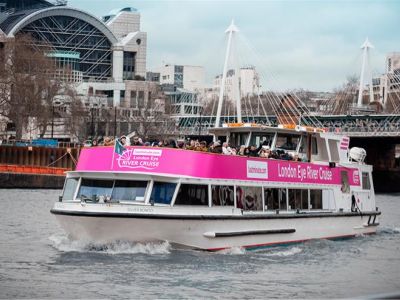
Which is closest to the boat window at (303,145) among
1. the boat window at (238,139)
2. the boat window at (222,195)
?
the boat window at (238,139)

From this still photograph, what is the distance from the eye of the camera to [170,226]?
27500 millimetres

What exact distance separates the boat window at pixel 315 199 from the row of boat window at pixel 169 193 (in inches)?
87.0

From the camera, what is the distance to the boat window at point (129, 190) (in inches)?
1097

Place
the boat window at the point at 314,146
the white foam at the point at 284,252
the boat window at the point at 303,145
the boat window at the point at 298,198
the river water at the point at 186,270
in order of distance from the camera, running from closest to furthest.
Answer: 1. the river water at the point at 186,270
2. the white foam at the point at 284,252
3. the boat window at the point at 298,198
4. the boat window at the point at 303,145
5. the boat window at the point at 314,146

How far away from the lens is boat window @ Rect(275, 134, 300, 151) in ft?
112

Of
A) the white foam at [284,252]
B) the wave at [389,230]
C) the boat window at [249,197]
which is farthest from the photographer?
the wave at [389,230]

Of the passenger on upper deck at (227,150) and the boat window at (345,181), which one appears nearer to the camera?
the passenger on upper deck at (227,150)

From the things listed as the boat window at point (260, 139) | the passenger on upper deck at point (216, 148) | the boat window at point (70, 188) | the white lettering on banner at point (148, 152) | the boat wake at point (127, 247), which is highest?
the boat window at point (260, 139)

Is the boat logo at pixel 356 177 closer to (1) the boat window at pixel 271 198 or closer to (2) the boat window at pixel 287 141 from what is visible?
(2) the boat window at pixel 287 141

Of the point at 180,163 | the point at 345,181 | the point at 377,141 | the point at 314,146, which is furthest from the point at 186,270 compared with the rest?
the point at 377,141

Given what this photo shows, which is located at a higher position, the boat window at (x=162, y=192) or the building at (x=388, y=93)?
the building at (x=388, y=93)

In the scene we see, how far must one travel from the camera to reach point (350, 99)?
162875 mm

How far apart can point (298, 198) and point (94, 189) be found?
7.38 m

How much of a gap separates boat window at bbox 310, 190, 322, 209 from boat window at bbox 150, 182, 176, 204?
7.27 meters
